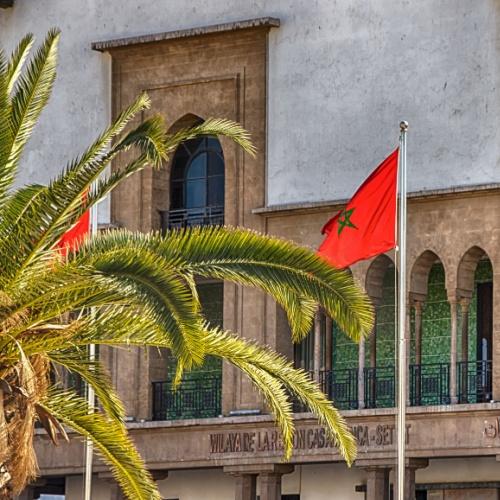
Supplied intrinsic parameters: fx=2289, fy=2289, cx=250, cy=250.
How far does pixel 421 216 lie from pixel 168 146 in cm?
1345

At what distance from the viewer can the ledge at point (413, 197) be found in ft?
128

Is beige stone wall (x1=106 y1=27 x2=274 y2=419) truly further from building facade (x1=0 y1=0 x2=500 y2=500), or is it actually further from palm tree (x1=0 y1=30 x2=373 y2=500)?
palm tree (x1=0 y1=30 x2=373 y2=500)

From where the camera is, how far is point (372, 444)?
132ft

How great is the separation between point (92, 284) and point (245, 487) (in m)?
16.8

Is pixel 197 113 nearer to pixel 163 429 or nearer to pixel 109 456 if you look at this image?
pixel 163 429

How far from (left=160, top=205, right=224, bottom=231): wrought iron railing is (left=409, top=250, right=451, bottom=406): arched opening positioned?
4.44 meters

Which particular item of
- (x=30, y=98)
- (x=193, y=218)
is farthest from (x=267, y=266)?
(x=193, y=218)

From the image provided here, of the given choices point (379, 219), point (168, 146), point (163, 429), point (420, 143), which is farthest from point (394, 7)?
point (168, 146)

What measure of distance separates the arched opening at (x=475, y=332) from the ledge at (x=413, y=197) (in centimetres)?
108

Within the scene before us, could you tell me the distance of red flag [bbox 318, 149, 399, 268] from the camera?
3612 cm

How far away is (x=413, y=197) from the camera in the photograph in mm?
39844

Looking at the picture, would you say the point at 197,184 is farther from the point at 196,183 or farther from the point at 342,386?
the point at 342,386

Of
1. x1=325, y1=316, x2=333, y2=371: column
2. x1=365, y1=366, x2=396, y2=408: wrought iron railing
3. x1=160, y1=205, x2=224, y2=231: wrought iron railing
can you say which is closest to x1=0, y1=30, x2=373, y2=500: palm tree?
x1=365, y1=366, x2=396, y2=408: wrought iron railing

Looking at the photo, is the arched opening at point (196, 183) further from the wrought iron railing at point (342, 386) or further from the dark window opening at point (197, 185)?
the wrought iron railing at point (342, 386)
